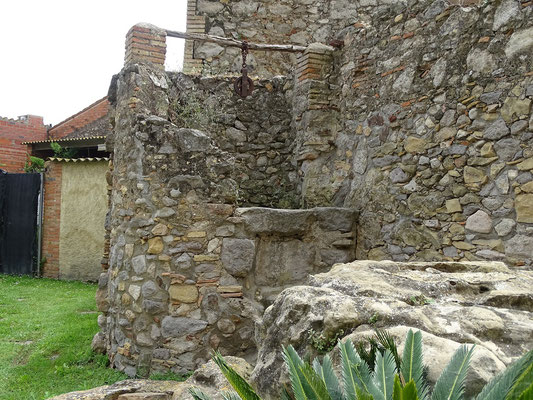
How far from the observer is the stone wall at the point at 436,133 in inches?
149

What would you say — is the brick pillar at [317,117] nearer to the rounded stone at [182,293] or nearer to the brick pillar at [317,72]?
the brick pillar at [317,72]

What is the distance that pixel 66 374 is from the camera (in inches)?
194

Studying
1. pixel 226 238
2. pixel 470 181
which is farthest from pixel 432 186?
pixel 226 238

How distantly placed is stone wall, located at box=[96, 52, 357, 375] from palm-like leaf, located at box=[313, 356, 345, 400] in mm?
3254

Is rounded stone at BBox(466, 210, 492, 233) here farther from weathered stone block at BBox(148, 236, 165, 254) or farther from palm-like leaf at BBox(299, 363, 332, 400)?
palm-like leaf at BBox(299, 363, 332, 400)

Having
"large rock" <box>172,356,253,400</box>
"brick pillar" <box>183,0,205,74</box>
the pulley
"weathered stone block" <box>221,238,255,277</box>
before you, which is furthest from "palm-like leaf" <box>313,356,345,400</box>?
"brick pillar" <box>183,0,205,74</box>

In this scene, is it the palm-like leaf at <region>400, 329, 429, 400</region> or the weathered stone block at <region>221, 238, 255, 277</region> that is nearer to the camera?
the palm-like leaf at <region>400, 329, 429, 400</region>

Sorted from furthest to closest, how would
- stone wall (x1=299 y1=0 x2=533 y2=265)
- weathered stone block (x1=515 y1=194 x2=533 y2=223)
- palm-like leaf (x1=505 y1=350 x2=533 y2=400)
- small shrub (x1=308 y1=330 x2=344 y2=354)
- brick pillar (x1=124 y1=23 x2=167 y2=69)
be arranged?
brick pillar (x1=124 y1=23 x2=167 y2=69), stone wall (x1=299 y1=0 x2=533 y2=265), weathered stone block (x1=515 y1=194 x2=533 y2=223), small shrub (x1=308 y1=330 x2=344 y2=354), palm-like leaf (x1=505 y1=350 x2=533 y2=400)

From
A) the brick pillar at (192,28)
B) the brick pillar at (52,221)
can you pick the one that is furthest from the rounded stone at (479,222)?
the brick pillar at (52,221)

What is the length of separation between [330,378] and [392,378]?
0.19 m

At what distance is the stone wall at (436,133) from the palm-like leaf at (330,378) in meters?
2.78

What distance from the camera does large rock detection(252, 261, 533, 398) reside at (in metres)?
1.56

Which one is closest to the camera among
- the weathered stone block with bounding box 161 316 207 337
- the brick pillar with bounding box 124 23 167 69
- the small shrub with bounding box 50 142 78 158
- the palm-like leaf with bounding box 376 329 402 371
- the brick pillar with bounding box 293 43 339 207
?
the palm-like leaf with bounding box 376 329 402 371

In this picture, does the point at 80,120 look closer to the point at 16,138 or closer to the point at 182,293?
the point at 16,138
